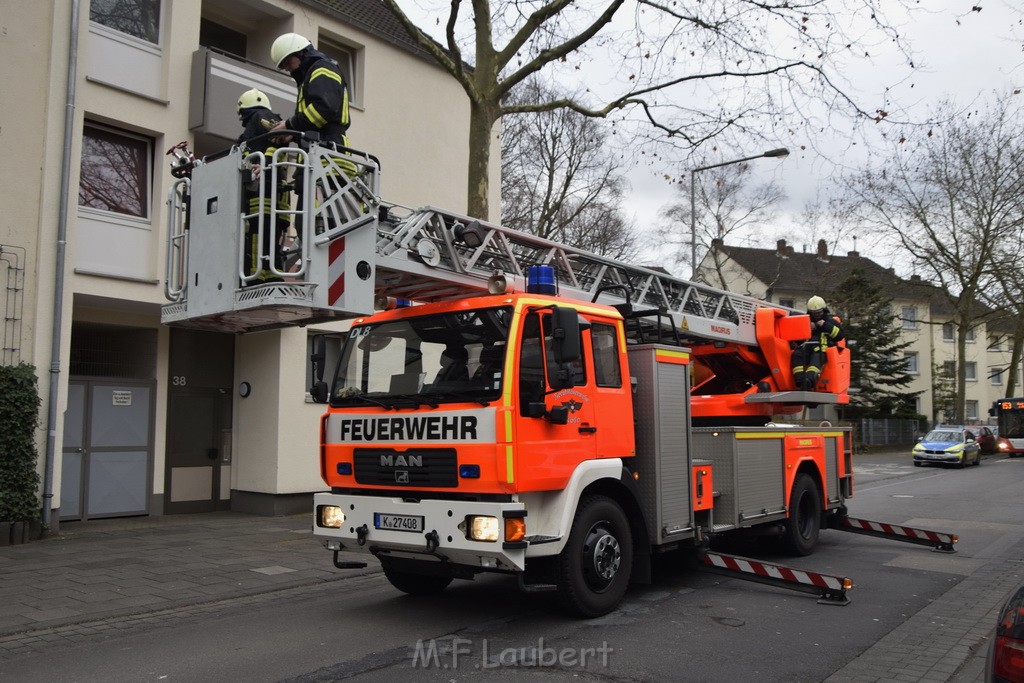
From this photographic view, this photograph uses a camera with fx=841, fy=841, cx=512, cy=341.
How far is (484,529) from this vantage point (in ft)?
19.2

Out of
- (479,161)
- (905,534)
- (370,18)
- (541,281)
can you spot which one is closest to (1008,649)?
(541,281)

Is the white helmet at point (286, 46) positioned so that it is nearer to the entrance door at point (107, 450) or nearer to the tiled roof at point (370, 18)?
the entrance door at point (107, 450)

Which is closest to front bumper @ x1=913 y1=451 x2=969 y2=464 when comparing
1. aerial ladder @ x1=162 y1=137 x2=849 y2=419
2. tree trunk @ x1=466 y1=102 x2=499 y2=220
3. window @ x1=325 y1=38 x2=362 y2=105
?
tree trunk @ x1=466 y1=102 x2=499 y2=220

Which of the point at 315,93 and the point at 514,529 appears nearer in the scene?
the point at 514,529

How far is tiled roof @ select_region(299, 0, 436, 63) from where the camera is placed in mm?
15272

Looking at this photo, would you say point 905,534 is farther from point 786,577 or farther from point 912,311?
point 912,311

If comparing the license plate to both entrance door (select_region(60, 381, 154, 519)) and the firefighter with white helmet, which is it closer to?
the firefighter with white helmet

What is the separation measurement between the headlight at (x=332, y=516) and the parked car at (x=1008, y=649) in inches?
188

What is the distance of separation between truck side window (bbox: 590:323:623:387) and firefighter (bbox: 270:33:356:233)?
2.37 metres

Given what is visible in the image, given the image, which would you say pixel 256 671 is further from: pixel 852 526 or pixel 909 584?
pixel 852 526

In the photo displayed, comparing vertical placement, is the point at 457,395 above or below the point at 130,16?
below

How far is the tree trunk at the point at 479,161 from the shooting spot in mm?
12031

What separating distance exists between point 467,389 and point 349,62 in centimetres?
1183

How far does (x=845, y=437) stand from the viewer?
11.3 meters
